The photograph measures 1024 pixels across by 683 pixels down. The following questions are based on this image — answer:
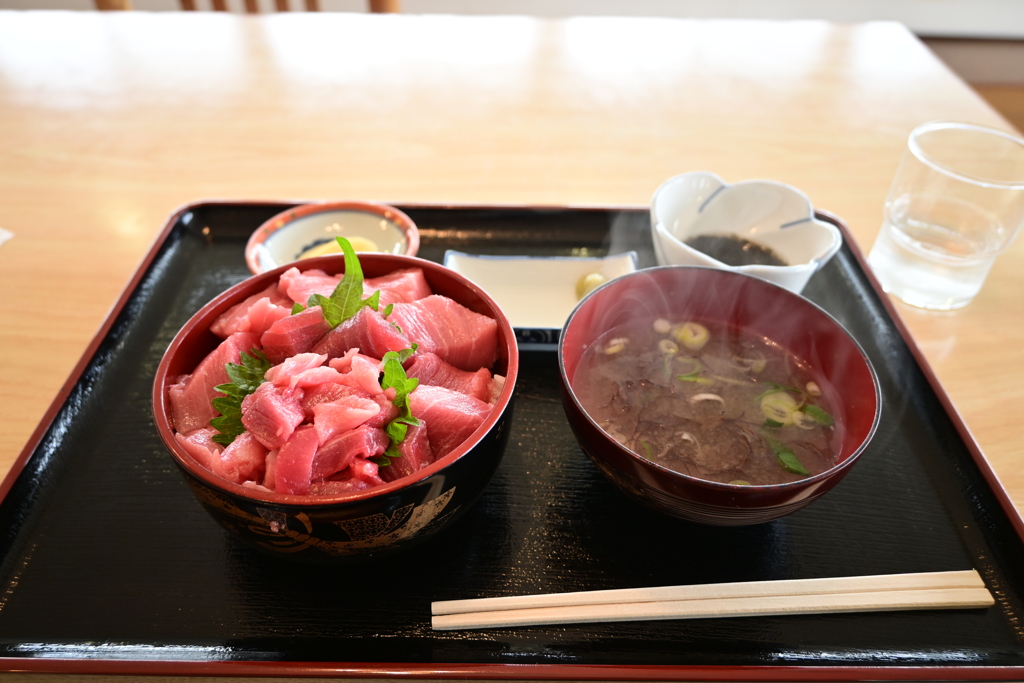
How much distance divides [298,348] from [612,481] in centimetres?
55

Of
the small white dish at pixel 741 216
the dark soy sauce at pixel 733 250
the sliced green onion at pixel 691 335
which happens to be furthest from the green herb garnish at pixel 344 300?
the dark soy sauce at pixel 733 250

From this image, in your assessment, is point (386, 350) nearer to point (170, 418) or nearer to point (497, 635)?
point (170, 418)

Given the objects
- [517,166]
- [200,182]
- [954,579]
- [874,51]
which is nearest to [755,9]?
[874,51]

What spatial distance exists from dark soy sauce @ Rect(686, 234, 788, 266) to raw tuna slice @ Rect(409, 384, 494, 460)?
0.82 m

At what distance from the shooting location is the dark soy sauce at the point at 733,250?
1.53 meters

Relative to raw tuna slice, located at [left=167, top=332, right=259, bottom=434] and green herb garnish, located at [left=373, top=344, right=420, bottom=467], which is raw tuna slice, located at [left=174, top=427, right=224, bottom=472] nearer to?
raw tuna slice, located at [left=167, top=332, right=259, bottom=434]

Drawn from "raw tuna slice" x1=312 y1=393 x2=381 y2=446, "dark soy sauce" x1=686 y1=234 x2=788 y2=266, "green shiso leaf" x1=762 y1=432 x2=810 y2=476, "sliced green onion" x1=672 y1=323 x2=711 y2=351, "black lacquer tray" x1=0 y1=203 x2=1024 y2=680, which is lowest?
"black lacquer tray" x1=0 y1=203 x2=1024 y2=680

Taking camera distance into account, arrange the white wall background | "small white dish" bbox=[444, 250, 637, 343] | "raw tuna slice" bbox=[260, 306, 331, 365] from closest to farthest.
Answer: "raw tuna slice" bbox=[260, 306, 331, 365], "small white dish" bbox=[444, 250, 637, 343], the white wall background

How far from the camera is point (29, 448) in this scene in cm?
114

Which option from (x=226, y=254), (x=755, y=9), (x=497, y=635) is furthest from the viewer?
(x=755, y=9)

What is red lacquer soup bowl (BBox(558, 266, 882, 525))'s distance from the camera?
35.5 inches

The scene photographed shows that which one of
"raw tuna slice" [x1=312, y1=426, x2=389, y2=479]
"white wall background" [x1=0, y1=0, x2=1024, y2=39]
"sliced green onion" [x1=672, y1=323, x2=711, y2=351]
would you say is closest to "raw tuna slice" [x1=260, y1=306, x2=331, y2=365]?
"raw tuna slice" [x1=312, y1=426, x2=389, y2=479]

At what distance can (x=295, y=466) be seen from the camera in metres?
0.88

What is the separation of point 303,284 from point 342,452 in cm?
39
